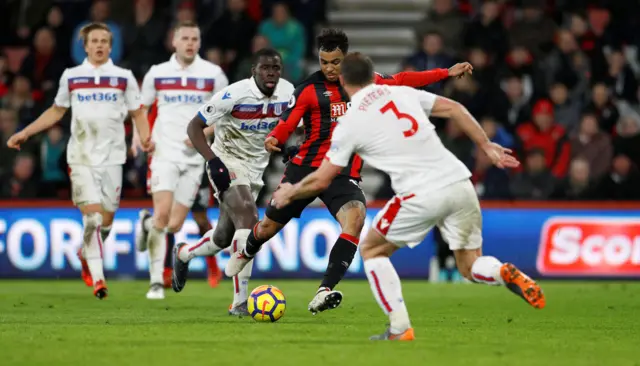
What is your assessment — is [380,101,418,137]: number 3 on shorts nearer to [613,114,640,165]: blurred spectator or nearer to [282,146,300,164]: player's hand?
[282,146,300,164]: player's hand

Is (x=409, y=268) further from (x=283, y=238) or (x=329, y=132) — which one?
(x=329, y=132)

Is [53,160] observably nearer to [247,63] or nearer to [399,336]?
[247,63]

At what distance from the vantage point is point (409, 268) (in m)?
17.4

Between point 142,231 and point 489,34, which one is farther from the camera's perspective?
point 489,34

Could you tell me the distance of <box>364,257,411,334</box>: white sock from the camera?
A: 338 inches

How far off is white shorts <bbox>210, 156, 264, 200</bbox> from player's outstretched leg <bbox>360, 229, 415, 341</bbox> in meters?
3.11

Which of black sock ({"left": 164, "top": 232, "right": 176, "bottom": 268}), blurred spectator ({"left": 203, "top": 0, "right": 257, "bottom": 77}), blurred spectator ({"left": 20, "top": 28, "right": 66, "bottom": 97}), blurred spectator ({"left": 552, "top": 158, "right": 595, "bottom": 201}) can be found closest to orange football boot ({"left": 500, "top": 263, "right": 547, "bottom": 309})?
black sock ({"left": 164, "top": 232, "right": 176, "bottom": 268})

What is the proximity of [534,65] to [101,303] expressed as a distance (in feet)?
31.8

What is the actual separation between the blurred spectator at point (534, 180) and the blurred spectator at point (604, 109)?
1.62 meters

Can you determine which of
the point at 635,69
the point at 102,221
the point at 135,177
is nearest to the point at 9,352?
the point at 102,221

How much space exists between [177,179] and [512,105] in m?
7.33

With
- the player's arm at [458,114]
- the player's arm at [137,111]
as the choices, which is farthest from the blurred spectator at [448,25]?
the player's arm at [458,114]

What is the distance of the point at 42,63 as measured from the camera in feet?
67.6

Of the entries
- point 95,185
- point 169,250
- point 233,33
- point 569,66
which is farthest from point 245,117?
point 569,66
